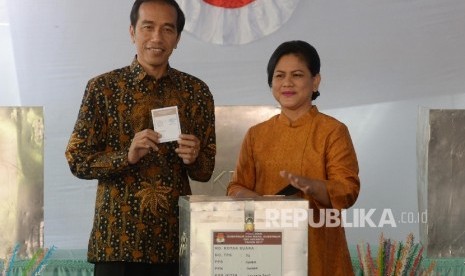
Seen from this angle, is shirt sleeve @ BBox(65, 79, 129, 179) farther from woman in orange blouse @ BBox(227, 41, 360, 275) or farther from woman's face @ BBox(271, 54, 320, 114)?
woman's face @ BBox(271, 54, 320, 114)

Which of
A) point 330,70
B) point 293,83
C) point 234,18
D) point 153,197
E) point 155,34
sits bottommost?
point 153,197

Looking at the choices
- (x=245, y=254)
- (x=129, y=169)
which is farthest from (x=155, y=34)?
(x=245, y=254)

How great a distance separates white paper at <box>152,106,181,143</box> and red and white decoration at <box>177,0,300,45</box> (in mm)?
1569

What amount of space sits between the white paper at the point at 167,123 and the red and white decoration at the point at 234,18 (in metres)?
1.57

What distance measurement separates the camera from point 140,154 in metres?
2.08

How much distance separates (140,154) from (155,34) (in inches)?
14.5

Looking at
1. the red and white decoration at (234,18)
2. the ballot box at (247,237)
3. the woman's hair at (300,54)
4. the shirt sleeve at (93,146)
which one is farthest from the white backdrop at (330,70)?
the ballot box at (247,237)

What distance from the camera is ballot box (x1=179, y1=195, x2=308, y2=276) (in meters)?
1.76

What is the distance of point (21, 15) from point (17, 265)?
1.21 metres

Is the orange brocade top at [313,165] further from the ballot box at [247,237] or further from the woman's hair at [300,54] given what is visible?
the ballot box at [247,237]

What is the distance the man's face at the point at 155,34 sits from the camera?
2.22m

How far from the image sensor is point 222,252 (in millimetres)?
1764

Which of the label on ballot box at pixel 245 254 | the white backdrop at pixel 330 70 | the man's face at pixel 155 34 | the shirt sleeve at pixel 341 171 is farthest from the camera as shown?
the white backdrop at pixel 330 70

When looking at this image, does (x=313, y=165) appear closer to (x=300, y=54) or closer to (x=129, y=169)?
(x=300, y=54)
